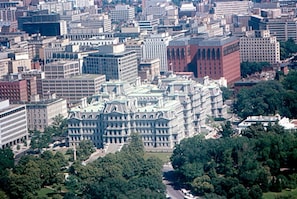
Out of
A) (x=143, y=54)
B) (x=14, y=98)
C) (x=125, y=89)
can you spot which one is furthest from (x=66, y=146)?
(x=143, y=54)

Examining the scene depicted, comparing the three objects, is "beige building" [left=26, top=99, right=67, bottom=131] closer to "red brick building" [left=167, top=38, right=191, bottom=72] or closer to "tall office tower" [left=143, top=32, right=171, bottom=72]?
"red brick building" [left=167, top=38, right=191, bottom=72]

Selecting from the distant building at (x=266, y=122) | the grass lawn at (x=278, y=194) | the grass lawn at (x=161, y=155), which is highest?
the distant building at (x=266, y=122)

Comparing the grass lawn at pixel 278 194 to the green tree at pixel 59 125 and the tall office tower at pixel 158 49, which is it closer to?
the green tree at pixel 59 125

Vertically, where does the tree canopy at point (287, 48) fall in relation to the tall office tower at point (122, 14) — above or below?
below

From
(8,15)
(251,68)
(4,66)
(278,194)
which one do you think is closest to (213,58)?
(251,68)

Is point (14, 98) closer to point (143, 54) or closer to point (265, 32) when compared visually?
point (143, 54)

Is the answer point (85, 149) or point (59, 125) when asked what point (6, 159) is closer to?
point (85, 149)

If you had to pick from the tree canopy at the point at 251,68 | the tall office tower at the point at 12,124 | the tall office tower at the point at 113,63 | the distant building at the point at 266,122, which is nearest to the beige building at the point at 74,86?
the tall office tower at the point at 113,63
